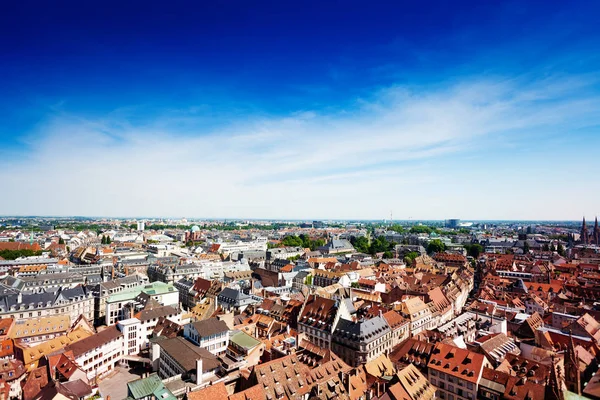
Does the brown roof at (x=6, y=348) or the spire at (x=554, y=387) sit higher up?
the spire at (x=554, y=387)

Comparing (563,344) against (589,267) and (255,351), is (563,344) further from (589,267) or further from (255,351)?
(589,267)

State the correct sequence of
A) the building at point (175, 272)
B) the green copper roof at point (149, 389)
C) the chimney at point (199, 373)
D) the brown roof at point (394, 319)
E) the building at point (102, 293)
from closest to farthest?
the green copper roof at point (149, 389)
the chimney at point (199, 373)
the brown roof at point (394, 319)
the building at point (102, 293)
the building at point (175, 272)

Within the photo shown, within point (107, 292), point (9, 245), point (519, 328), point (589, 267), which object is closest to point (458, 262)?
point (589, 267)

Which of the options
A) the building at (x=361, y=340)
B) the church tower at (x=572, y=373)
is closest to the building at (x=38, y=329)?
the building at (x=361, y=340)

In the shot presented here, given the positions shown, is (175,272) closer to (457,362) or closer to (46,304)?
(46,304)

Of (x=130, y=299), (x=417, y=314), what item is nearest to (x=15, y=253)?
(x=130, y=299)

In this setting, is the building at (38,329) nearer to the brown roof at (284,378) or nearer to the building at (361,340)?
the brown roof at (284,378)
